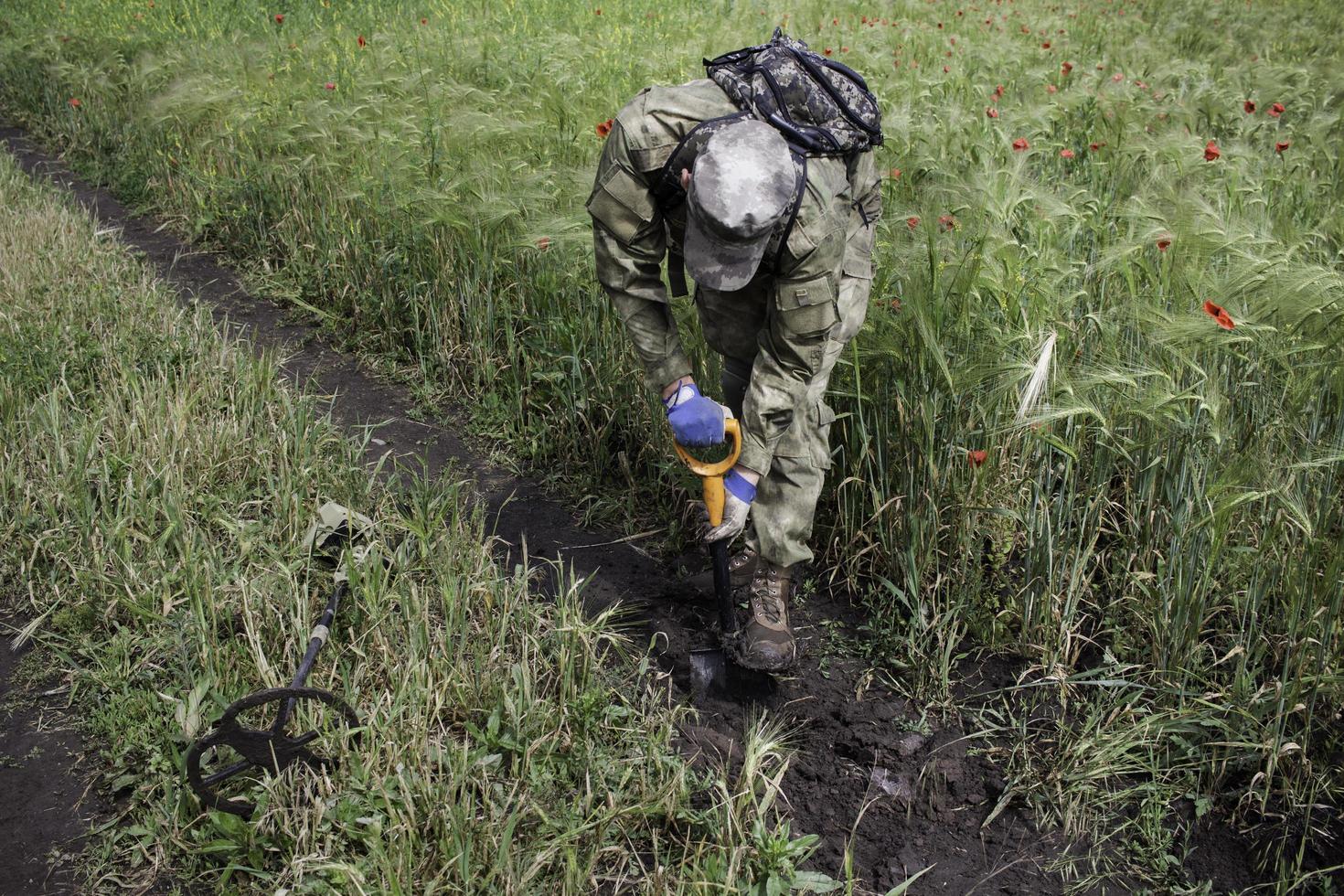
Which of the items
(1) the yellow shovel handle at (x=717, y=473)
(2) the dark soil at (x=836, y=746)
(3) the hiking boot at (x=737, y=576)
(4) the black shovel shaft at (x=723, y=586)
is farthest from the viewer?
(3) the hiking boot at (x=737, y=576)

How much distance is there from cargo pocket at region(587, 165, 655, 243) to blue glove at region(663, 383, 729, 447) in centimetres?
44

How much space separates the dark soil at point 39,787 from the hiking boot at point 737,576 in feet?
5.57

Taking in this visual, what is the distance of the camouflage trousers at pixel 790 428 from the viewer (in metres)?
2.78

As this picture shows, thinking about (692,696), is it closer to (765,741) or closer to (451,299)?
(765,741)

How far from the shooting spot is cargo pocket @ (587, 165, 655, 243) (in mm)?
2469

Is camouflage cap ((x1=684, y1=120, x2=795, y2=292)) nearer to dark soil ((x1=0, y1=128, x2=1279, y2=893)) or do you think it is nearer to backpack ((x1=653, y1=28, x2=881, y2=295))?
backpack ((x1=653, y1=28, x2=881, y2=295))

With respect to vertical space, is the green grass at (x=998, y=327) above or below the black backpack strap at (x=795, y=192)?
below

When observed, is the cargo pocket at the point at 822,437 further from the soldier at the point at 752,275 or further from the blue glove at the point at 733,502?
the blue glove at the point at 733,502

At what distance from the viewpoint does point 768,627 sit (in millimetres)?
2770

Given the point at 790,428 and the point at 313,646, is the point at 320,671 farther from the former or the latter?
the point at 790,428

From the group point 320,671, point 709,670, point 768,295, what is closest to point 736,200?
point 768,295

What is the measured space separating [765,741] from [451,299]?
2.46 metres

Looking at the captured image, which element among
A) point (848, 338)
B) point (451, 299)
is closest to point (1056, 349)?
point (848, 338)

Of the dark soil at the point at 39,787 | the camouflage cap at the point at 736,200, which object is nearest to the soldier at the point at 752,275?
the camouflage cap at the point at 736,200
